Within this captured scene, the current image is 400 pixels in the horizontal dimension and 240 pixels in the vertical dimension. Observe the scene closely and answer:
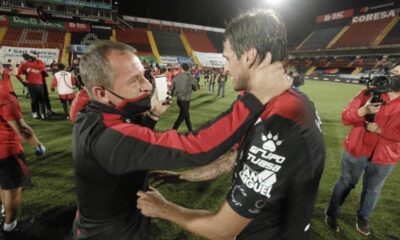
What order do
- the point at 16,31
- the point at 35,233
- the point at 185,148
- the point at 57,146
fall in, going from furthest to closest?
the point at 16,31 → the point at 57,146 → the point at 35,233 → the point at 185,148

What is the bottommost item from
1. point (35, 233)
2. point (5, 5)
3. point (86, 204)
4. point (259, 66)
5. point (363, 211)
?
point (35, 233)

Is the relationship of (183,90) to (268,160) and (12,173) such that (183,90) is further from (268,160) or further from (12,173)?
(268,160)

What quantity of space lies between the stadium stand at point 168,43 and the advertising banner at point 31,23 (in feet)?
52.8

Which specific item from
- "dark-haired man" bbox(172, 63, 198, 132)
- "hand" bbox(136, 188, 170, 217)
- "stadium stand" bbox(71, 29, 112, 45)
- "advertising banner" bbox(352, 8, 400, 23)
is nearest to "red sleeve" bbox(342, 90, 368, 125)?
"hand" bbox(136, 188, 170, 217)

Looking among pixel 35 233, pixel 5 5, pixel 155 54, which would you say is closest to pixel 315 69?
pixel 155 54

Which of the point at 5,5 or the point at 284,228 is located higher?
the point at 5,5

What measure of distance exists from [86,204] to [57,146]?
5.90m

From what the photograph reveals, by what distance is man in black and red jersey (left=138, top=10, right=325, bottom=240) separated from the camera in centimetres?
118

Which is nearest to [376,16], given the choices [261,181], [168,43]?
[168,43]

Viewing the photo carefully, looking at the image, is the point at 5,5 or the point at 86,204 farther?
the point at 5,5

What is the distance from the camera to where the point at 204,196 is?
4.63 m

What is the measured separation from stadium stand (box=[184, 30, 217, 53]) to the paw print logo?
53096 millimetres

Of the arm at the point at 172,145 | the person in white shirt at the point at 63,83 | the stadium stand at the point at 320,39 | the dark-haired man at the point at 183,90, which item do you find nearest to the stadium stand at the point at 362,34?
the stadium stand at the point at 320,39

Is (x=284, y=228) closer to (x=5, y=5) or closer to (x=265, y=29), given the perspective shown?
(x=265, y=29)
